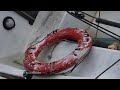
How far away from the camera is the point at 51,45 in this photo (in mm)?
2172

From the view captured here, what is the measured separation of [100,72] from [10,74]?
1.99ft

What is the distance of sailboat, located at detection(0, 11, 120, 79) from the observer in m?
1.83

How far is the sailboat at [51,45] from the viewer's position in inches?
72.2
